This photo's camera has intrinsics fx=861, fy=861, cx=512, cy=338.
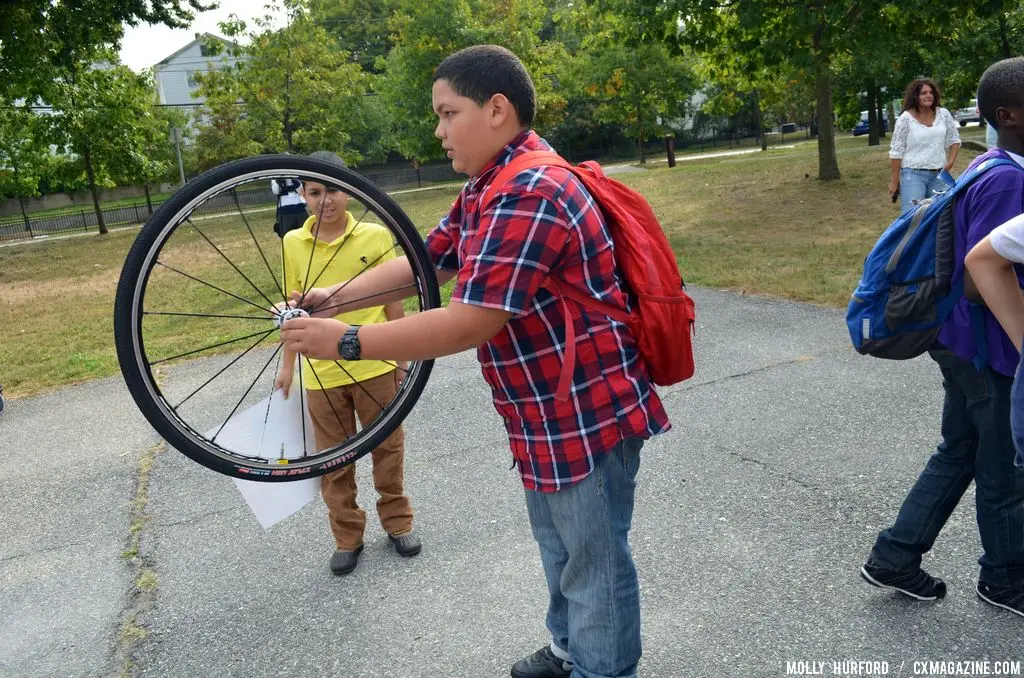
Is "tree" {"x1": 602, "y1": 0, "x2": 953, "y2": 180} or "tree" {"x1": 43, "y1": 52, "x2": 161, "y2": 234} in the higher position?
"tree" {"x1": 43, "y1": 52, "x2": 161, "y2": 234}

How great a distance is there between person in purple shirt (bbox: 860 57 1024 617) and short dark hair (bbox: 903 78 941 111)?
6.96 m

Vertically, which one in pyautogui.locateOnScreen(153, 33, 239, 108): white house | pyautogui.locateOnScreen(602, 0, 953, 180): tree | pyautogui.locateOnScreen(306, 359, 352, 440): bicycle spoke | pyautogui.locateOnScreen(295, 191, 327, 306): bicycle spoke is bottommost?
pyautogui.locateOnScreen(306, 359, 352, 440): bicycle spoke

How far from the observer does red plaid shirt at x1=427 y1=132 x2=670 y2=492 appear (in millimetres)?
1982

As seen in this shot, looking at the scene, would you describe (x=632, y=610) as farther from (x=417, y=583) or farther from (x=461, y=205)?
(x=417, y=583)

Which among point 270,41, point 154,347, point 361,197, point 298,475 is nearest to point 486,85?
point 361,197

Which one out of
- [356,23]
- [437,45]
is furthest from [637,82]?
[356,23]

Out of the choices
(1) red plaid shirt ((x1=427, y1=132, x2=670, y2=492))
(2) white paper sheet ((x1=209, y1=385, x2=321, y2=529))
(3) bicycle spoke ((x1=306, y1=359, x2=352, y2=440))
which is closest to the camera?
(1) red plaid shirt ((x1=427, y1=132, x2=670, y2=492))

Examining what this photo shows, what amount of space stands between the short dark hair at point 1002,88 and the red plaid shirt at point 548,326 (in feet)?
4.86

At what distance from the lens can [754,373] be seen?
6.12 meters

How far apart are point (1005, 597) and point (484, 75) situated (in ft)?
8.39

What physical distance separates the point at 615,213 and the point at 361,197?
2.65 ft

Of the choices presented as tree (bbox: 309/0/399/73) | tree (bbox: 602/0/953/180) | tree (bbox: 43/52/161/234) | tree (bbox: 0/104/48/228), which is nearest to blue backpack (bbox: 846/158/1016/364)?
tree (bbox: 602/0/953/180)

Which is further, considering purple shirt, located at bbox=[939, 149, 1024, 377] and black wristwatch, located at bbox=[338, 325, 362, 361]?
purple shirt, located at bbox=[939, 149, 1024, 377]

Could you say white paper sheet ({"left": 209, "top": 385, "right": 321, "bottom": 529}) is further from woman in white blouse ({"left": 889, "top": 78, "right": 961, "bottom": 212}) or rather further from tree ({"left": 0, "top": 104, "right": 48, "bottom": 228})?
tree ({"left": 0, "top": 104, "right": 48, "bottom": 228})
